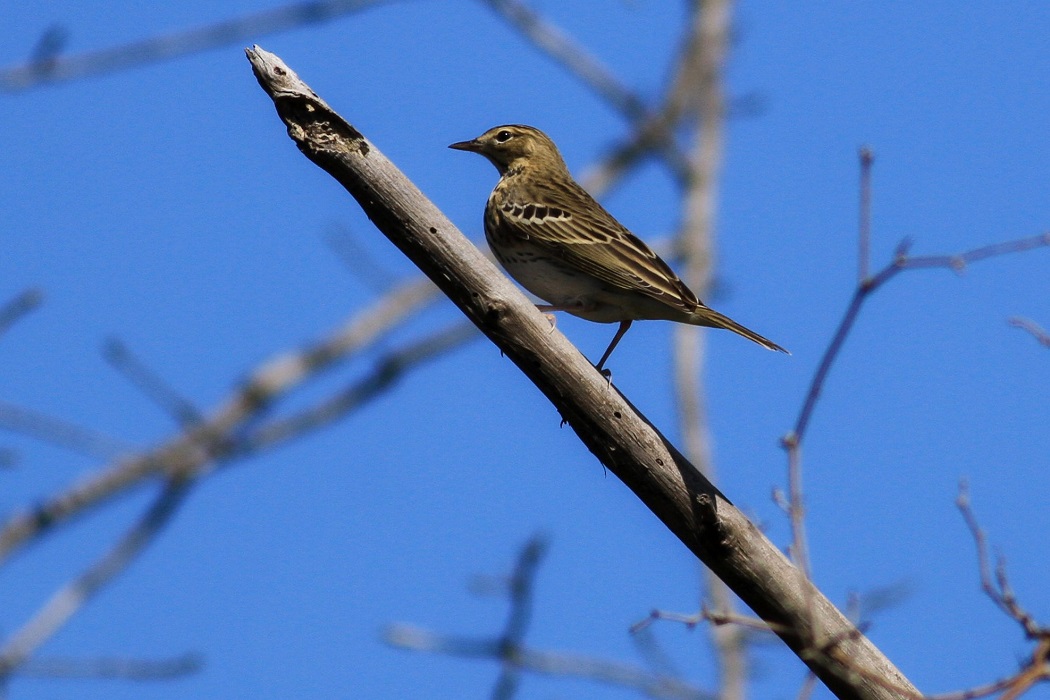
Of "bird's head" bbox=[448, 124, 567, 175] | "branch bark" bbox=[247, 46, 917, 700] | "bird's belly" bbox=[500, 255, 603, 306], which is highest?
"bird's head" bbox=[448, 124, 567, 175]

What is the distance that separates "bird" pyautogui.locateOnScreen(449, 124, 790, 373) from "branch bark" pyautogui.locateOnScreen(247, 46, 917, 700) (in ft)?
6.36

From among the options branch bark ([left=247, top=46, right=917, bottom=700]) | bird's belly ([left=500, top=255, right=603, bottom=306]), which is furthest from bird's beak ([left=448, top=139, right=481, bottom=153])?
branch bark ([left=247, top=46, right=917, bottom=700])

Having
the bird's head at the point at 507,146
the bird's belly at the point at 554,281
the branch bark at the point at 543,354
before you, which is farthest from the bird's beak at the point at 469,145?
the branch bark at the point at 543,354

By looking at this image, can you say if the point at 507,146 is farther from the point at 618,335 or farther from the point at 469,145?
the point at 618,335

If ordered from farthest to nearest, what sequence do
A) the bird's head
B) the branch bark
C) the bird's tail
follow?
the bird's head
the bird's tail
the branch bark

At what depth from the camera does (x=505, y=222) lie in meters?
8.45

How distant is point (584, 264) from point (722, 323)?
0.97m

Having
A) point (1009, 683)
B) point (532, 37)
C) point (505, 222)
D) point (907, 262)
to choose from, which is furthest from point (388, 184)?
point (532, 37)

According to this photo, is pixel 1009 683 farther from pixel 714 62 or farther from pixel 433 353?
pixel 714 62

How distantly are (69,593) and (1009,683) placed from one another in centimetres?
853

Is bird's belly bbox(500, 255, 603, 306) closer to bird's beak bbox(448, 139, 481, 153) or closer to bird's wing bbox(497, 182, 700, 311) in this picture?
bird's wing bbox(497, 182, 700, 311)

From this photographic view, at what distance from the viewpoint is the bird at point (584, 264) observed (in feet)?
24.7

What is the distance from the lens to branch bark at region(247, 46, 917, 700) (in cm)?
495

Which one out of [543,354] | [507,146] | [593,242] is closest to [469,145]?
[507,146]
